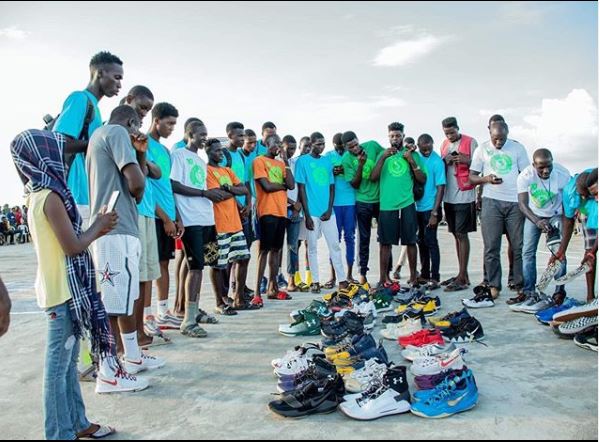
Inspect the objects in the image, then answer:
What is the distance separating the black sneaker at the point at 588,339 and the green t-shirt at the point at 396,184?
128 inches

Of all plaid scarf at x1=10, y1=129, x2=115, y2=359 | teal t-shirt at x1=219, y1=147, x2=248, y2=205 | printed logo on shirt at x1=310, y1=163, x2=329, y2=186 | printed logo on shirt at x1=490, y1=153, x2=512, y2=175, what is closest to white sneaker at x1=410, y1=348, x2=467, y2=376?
plaid scarf at x1=10, y1=129, x2=115, y2=359

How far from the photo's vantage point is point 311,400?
10.5 feet

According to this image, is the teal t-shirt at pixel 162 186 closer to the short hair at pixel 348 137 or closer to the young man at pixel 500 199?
the short hair at pixel 348 137

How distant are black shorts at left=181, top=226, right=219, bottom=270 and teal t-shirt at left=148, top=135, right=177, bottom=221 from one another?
1.07 feet

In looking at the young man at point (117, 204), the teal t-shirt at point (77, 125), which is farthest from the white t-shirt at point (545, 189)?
the teal t-shirt at point (77, 125)

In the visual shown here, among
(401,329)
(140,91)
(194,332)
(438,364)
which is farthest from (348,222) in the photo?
(438,364)

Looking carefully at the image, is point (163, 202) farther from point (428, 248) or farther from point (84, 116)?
point (428, 248)

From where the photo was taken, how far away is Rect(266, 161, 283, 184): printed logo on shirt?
23.2 ft

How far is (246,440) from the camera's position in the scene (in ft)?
9.22

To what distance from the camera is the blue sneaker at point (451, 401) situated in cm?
305

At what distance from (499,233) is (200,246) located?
13.3 ft

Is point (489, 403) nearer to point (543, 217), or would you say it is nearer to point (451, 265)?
point (543, 217)

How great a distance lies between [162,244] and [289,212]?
277 cm

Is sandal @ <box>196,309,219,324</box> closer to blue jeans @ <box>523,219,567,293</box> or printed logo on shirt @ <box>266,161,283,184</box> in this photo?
printed logo on shirt @ <box>266,161,283,184</box>
